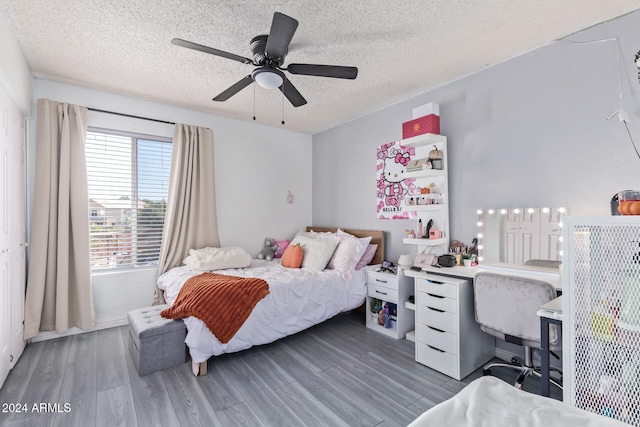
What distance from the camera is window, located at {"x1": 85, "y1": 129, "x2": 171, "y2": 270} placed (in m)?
3.28

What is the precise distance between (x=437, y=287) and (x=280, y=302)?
4.52 feet

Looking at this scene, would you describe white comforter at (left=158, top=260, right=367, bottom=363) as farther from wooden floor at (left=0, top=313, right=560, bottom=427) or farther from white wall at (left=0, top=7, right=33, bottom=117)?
white wall at (left=0, top=7, right=33, bottom=117)

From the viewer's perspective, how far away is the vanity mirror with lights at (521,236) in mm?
2256

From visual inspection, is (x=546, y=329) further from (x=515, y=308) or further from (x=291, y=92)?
(x=291, y=92)

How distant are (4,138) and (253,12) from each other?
204 centimetres

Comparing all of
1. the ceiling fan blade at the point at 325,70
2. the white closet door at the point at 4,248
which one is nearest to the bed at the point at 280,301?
the white closet door at the point at 4,248

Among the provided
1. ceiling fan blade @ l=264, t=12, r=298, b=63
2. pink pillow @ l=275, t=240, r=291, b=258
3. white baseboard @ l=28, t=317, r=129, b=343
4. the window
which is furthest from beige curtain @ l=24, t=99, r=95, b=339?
ceiling fan blade @ l=264, t=12, r=298, b=63

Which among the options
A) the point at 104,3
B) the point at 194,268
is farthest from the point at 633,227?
the point at 194,268

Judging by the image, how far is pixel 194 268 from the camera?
3.27m

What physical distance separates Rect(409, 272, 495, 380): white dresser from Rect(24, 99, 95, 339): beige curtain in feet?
10.8

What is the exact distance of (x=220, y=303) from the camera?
241cm

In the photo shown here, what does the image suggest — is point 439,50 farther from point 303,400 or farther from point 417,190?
point 303,400

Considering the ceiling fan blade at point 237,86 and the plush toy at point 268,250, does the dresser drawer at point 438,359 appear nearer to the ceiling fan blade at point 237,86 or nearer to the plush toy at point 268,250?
the plush toy at point 268,250

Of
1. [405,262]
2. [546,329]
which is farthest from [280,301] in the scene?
[546,329]
